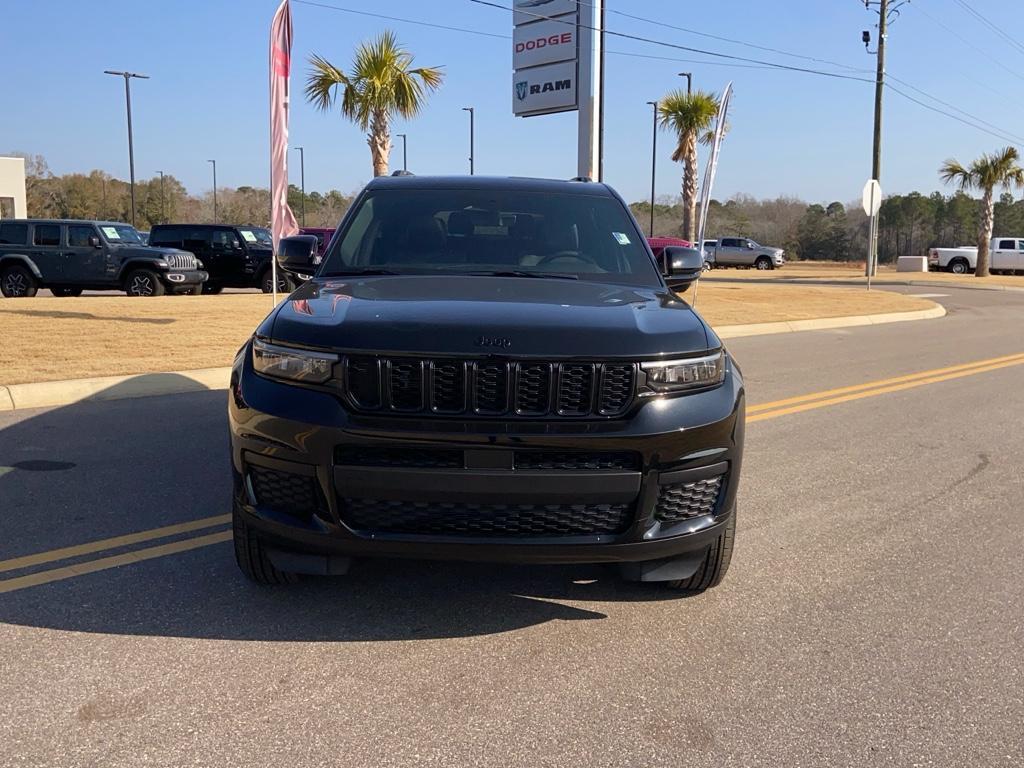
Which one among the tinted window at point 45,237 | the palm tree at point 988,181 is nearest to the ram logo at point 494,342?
the tinted window at point 45,237

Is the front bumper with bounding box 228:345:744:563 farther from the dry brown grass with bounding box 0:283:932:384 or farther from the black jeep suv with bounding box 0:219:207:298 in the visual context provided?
the black jeep suv with bounding box 0:219:207:298

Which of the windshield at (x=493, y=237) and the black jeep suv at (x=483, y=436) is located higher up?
the windshield at (x=493, y=237)

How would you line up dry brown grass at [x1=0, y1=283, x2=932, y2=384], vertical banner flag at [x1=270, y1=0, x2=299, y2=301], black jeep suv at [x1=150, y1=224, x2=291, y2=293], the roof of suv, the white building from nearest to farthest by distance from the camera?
the roof of suv → dry brown grass at [x1=0, y1=283, x2=932, y2=384] → vertical banner flag at [x1=270, y1=0, x2=299, y2=301] → black jeep suv at [x1=150, y1=224, x2=291, y2=293] → the white building

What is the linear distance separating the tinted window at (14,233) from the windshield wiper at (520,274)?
1830 cm

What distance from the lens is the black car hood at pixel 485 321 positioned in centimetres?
328

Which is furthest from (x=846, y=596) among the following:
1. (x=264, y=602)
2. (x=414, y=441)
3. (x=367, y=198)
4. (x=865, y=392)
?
(x=865, y=392)

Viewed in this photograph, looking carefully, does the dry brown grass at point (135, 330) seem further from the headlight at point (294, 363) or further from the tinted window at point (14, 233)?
the headlight at point (294, 363)

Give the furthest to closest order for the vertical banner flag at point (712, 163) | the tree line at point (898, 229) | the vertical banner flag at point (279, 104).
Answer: the tree line at point (898, 229) < the vertical banner flag at point (712, 163) < the vertical banner flag at point (279, 104)

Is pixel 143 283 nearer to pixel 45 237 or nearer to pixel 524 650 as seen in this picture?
pixel 45 237

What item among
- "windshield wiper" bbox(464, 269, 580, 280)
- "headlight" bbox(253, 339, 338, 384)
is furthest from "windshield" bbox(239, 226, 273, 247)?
"headlight" bbox(253, 339, 338, 384)

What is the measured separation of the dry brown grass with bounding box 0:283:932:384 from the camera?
950 centimetres

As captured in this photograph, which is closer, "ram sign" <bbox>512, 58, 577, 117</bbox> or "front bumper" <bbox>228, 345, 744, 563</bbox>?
"front bumper" <bbox>228, 345, 744, 563</bbox>

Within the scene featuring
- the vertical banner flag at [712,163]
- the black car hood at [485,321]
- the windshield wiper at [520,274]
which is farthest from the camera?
the vertical banner flag at [712,163]

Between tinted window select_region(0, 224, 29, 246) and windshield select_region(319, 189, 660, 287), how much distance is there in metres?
17.4
